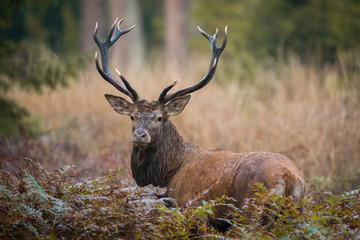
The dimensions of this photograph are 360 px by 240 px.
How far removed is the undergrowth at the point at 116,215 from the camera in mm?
3863

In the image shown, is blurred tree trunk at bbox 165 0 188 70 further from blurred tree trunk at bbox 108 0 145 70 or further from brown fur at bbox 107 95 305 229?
brown fur at bbox 107 95 305 229

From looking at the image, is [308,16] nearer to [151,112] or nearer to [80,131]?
[80,131]

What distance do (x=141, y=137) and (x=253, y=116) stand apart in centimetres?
579

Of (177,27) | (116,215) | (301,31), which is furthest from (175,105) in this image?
(177,27)

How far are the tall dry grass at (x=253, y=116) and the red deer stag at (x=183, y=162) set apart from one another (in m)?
2.38

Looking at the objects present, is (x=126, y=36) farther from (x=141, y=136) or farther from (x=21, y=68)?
(x=141, y=136)

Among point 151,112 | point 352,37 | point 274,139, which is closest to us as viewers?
point 151,112

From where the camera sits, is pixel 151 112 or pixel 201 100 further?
pixel 201 100

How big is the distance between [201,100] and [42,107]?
3944 mm

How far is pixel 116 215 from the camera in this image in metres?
4.08

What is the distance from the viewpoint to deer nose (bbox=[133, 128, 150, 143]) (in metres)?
5.45

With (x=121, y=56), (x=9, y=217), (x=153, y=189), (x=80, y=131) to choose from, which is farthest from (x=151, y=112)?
(x=121, y=56)

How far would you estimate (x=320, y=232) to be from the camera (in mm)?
3832

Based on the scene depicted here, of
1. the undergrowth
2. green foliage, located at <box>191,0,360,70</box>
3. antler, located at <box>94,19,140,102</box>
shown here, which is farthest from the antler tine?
green foliage, located at <box>191,0,360,70</box>
